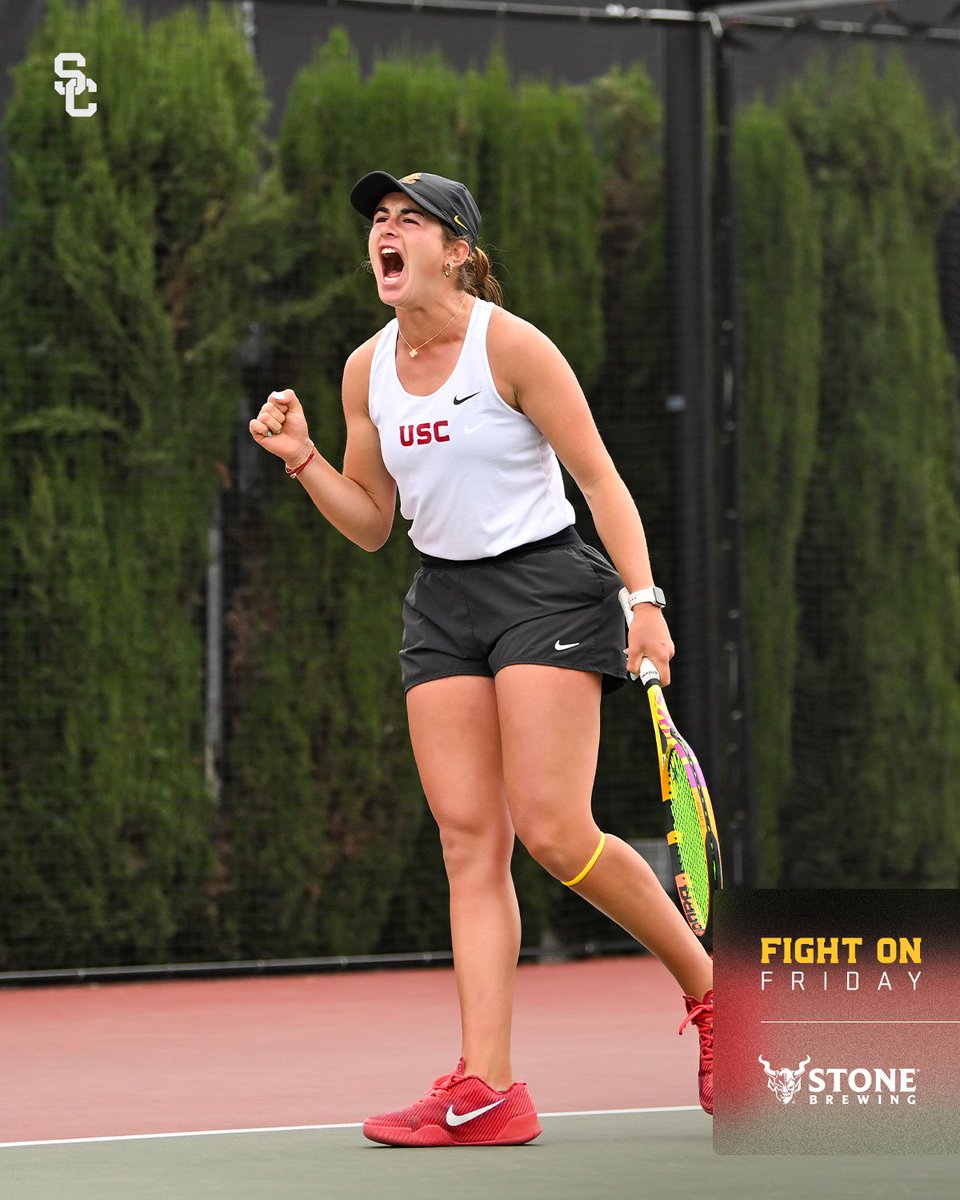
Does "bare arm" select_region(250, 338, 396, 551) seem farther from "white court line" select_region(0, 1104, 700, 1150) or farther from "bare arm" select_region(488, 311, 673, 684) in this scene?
"white court line" select_region(0, 1104, 700, 1150)

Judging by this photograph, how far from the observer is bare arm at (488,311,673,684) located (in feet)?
13.0

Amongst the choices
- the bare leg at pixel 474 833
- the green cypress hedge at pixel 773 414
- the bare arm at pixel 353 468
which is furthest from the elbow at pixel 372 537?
the green cypress hedge at pixel 773 414

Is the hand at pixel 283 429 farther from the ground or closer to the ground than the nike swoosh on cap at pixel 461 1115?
farther from the ground

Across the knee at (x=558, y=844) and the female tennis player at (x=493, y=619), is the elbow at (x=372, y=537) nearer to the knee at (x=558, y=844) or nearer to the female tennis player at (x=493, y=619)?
the female tennis player at (x=493, y=619)

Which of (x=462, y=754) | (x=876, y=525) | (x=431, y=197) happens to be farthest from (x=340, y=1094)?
(x=876, y=525)

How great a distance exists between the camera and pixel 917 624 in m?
7.95

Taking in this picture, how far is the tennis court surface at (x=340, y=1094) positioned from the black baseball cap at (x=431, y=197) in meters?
1.63

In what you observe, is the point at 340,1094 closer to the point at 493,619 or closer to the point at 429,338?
the point at 493,619

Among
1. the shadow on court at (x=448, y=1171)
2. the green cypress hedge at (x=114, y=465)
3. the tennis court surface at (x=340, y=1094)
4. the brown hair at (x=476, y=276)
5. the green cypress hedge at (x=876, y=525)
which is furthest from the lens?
the green cypress hedge at (x=876, y=525)

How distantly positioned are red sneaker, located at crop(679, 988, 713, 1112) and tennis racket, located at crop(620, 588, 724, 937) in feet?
0.86

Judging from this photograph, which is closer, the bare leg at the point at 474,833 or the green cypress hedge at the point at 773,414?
the bare leg at the point at 474,833

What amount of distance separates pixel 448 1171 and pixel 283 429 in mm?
1337

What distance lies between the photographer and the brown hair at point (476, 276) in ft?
13.4

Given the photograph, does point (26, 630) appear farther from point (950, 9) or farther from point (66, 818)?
point (950, 9)
